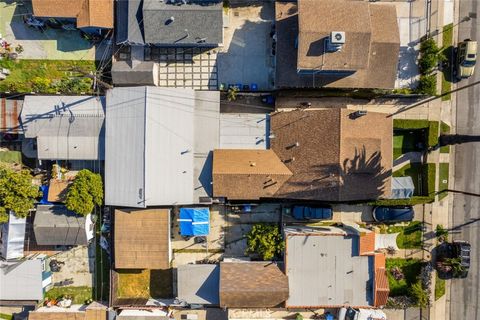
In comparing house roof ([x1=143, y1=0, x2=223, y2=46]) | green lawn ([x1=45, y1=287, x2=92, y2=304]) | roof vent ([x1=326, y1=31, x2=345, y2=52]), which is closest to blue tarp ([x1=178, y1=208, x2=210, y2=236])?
green lawn ([x1=45, y1=287, x2=92, y2=304])

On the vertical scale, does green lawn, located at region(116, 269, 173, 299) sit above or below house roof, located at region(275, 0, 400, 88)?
below

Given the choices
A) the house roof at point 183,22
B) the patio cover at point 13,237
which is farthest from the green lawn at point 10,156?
the house roof at point 183,22

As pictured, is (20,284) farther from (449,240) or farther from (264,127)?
(449,240)

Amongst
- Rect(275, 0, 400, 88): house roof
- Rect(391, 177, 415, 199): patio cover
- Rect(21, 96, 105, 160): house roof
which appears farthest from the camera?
Rect(391, 177, 415, 199): patio cover

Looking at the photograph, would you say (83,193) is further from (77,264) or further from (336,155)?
(336,155)

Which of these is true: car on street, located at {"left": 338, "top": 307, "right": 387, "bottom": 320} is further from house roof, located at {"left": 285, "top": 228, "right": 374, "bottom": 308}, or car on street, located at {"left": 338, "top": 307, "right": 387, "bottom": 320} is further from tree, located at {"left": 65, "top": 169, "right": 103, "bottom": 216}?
tree, located at {"left": 65, "top": 169, "right": 103, "bottom": 216}
